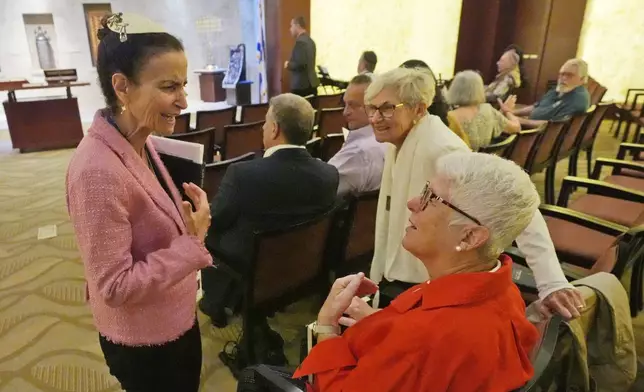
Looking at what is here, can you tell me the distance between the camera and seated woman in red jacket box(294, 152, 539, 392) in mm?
906

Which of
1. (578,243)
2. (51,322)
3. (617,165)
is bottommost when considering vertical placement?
(51,322)

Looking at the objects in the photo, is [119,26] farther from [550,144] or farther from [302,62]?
[302,62]

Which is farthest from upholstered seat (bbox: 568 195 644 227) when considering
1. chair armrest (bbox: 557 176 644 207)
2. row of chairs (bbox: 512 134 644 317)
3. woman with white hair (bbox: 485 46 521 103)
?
woman with white hair (bbox: 485 46 521 103)

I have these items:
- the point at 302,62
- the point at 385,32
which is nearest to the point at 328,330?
the point at 302,62

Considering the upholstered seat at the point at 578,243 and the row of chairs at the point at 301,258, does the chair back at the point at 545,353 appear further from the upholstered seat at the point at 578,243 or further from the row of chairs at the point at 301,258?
the upholstered seat at the point at 578,243

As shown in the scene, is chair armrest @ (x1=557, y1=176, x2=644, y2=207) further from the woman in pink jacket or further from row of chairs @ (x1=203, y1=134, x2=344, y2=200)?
the woman in pink jacket

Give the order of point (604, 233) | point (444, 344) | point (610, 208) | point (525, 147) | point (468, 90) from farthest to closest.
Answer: point (525, 147) → point (468, 90) → point (610, 208) → point (604, 233) → point (444, 344)

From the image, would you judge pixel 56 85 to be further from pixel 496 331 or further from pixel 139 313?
pixel 496 331

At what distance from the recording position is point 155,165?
3.94 ft

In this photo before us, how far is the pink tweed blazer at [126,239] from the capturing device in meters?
0.94

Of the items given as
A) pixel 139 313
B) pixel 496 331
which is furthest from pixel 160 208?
pixel 496 331

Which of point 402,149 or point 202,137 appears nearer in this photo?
point 402,149

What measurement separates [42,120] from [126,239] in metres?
6.67

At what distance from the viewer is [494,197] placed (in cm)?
101
